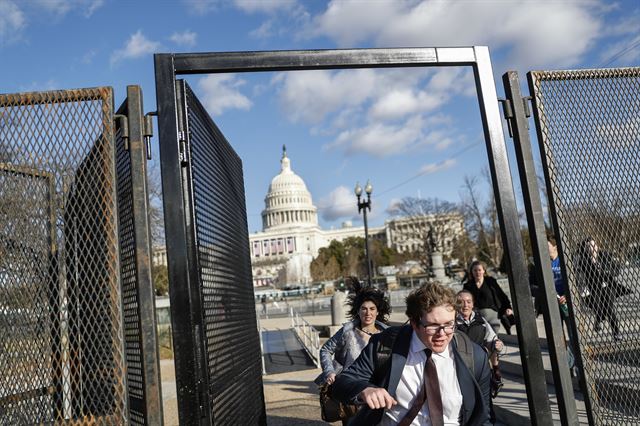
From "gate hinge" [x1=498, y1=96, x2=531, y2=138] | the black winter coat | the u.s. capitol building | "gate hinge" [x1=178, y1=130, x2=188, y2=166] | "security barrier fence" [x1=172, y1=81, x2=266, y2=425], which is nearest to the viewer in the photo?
"gate hinge" [x1=178, y1=130, x2=188, y2=166]

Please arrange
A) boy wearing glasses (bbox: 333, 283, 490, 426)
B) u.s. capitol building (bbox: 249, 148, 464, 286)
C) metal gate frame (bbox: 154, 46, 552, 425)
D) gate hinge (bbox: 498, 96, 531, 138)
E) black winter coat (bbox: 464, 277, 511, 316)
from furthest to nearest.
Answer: u.s. capitol building (bbox: 249, 148, 464, 286) → black winter coat (bbox: 464, 277, 511, 316) → gate hinge (bbox: 498, 96, 531, 138) → metal gate frame (bbox: 154, 46, 552, 425) → boy wearing glasses (bbox: 333, 283, 490, 426)

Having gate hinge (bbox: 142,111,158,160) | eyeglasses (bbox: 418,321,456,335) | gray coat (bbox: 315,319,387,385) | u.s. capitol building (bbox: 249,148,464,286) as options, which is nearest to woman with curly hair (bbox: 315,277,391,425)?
gray coat (bbox: 315,319,387,385)

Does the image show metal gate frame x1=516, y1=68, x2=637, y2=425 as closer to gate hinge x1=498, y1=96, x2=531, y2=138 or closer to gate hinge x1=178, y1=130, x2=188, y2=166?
gate hinge x1=498, y1=96, x2=531, y2=138

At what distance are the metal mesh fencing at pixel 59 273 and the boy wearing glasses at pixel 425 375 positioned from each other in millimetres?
1188

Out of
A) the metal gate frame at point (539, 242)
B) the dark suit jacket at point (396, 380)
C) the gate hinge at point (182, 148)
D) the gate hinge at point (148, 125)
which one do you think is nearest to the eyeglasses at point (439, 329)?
the dark suit jacket at point (396, 380)

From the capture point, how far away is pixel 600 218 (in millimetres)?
3393

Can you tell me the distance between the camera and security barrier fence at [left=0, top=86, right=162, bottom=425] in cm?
291

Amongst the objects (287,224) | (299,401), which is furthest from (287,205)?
(299,401)

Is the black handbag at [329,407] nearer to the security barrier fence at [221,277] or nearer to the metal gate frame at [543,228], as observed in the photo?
the security barrier fence at [221,277]

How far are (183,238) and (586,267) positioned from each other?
2.24 metres

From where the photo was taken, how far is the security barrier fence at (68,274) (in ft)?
9.55

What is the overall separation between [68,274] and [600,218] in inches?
118

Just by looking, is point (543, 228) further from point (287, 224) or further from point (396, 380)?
point (287, 224)

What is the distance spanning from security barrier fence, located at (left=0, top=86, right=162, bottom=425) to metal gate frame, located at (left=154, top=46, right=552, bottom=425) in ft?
0.49
